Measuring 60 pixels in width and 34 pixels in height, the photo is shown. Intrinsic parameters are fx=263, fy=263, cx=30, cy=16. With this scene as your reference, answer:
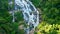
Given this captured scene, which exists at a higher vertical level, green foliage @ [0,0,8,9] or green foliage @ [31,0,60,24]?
green foliage @ [0,0,8,9]

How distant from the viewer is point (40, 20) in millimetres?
12328

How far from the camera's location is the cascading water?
12.2 m

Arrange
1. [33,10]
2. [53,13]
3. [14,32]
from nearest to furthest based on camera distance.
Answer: [14,32] → [53,13] → [33,10]

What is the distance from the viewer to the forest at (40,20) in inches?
437

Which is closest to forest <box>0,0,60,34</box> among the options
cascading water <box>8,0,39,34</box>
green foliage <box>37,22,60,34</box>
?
green foliage <box>37,22,60,34</box>

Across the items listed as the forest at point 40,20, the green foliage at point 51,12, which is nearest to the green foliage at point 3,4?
the forest at point 40,20

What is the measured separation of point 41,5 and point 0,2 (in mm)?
2209

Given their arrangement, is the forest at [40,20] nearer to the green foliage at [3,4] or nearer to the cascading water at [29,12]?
the green foliage at [3,4]

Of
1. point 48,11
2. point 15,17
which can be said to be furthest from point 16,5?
point 48,11

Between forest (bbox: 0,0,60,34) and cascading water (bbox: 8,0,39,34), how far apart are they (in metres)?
0.24

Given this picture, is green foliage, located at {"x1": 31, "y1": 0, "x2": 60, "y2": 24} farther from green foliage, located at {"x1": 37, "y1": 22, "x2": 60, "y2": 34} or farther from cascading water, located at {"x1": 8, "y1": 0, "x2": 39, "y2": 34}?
cascading water, located at {"x1": 8, "y1": 0, "x2": 39, "y2": 34}

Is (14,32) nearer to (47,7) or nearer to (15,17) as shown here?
(15,17)

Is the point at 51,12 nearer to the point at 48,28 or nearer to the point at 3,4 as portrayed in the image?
the point at 48,28

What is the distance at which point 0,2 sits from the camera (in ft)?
38.4
